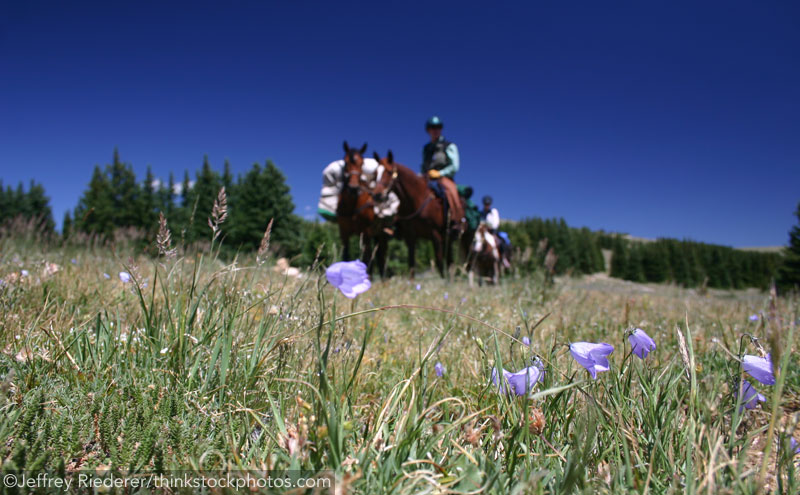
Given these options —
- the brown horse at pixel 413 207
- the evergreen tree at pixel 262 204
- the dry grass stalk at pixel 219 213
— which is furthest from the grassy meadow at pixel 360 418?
the evergreen tree at pixel 262 204

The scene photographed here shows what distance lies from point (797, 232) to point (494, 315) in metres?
53.6

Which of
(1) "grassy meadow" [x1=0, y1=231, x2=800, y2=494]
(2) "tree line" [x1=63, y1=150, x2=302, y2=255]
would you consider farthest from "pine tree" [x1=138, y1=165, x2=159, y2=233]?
(1) "grassy meadow" [x1=0, y1=231, x2=800, y2=494]

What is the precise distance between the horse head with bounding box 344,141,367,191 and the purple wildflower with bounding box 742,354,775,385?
21.1 ft

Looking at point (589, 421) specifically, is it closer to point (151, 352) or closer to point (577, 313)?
point (151, 352)

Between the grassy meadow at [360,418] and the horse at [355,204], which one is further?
the horse at [355,204]

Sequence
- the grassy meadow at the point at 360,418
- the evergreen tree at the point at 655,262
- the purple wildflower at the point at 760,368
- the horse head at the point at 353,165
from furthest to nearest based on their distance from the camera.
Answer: the evergreen tree at the point at 655,262
the horse head at the point at 353,165
the purple wildflower at the point at 760,368
the grassy meadow at the point at 360,418

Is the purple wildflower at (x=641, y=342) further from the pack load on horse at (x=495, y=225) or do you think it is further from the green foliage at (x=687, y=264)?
the green foliage at (x=687, y=264)

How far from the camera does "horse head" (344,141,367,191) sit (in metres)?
7.12

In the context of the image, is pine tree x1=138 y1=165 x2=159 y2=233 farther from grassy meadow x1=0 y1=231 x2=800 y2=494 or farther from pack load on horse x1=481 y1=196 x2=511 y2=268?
grassy meadow x1=0 y1=231 x2=800 y2=494

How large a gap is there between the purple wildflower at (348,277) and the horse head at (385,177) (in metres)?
6.19

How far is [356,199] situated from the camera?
7.38m

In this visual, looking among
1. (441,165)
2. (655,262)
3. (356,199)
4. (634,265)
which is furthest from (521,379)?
(655,262)

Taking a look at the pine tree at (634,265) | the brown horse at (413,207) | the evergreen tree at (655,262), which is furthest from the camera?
the pine tree at (634,265)

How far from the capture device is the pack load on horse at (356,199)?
728cm
